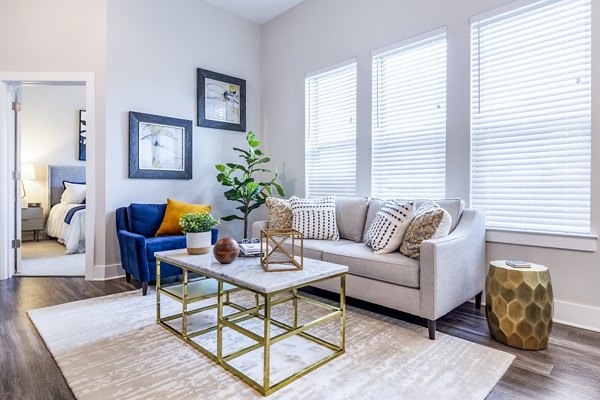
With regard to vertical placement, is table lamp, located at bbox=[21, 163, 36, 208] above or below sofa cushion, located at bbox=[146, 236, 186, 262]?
above

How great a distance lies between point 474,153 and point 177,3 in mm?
3751

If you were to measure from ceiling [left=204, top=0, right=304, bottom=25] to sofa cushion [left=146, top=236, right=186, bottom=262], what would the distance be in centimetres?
308

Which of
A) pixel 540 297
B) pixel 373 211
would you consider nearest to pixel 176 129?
pixel 373 211

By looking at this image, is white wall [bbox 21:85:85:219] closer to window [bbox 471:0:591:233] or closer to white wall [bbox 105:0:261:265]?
white wall [bbox 105:0:261:265]

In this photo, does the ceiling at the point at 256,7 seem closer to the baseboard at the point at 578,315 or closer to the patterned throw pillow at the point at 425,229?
the patterned throw pillow at the point at 425,229

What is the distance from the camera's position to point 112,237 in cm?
375

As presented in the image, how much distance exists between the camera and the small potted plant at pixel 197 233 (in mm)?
2309

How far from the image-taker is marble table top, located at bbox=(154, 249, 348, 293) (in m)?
1.68

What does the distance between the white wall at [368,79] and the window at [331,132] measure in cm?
13

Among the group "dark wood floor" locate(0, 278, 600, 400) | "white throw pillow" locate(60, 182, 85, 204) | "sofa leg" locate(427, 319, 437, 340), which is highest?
"white throw pillow" locate(60, 182, 85, 204)

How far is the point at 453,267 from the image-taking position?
7.66 ft

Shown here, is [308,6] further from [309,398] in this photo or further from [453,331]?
[309,398]

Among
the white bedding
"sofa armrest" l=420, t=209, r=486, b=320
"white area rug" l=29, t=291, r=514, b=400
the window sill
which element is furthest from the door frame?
the window sill

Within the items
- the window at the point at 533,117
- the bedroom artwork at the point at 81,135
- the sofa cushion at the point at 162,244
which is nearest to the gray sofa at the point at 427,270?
the window at the point at 533,117
